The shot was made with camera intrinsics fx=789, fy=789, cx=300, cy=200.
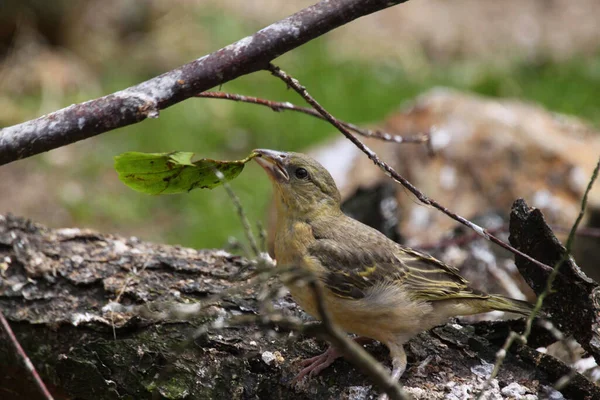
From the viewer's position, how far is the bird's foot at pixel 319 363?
3.52m

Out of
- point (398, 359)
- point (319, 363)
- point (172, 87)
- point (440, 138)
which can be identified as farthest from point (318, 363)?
point (440, 138)

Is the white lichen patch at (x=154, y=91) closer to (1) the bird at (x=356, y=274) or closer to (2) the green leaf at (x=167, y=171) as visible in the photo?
(2) the green leaf at (x=167, y=171)

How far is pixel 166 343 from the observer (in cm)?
370

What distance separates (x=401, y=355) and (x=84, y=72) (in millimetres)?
7835

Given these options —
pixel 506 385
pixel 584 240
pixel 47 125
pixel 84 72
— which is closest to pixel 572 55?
pixel 584 240

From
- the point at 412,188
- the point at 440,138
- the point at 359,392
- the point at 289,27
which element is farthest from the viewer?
the point at 440,138

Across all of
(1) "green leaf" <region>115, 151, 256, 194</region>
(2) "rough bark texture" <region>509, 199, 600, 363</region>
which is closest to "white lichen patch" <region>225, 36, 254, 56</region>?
(1) "green leaf" <region>115, 151, 256, 194</region>

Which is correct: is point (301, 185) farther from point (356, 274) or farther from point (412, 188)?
point (412, 188)

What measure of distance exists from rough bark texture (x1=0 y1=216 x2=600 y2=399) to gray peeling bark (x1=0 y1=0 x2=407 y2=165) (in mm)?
807

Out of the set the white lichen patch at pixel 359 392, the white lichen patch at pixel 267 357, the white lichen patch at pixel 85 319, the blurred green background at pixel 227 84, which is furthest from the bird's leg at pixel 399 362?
the blurred green background at pixel 227 84

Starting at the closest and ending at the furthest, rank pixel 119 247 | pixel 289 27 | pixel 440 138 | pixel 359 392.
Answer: pixel 289 27 → pixel 359 392 → pixel 119 247 → pixel 440 138

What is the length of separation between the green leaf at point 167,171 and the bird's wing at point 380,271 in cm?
68

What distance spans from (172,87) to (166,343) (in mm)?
1237

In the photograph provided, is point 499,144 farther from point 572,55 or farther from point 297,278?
point 297,278
